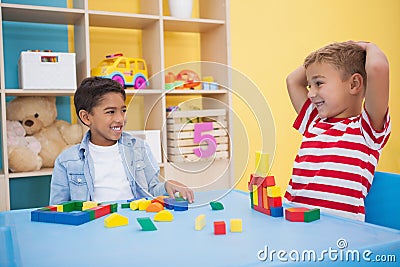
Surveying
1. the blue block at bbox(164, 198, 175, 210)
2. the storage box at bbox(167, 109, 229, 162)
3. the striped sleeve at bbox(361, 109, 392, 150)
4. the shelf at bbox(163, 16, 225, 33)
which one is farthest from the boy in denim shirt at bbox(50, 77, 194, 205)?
the shelf at bbox(163, 16, 225, 33)

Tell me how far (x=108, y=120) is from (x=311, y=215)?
802 mm

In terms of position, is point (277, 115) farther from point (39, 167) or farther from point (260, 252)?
point (260, 252)

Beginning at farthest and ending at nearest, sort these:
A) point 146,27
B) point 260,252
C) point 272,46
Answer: point 272,46 < point 146,27 < point 260,252

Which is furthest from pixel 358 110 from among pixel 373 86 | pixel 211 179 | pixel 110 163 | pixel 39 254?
pixel 39 254

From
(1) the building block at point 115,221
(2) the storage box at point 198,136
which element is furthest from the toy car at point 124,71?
(1) the building block at point 115,221

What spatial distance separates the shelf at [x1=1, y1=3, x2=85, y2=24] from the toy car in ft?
0.75

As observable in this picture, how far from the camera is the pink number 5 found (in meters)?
1.05

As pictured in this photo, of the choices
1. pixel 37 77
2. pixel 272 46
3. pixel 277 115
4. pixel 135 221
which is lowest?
pixel 135 221

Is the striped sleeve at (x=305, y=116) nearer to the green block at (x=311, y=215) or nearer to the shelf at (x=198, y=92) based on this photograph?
the green block at (x=311, y=215)

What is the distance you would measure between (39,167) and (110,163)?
58 centimetres

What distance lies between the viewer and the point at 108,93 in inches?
57.7

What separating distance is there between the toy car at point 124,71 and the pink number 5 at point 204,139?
0.77 meters

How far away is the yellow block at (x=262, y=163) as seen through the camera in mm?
910

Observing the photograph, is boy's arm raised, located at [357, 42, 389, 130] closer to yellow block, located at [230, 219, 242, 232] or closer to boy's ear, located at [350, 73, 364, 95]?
boy's ear, located at [350, 73, 364, 95]
